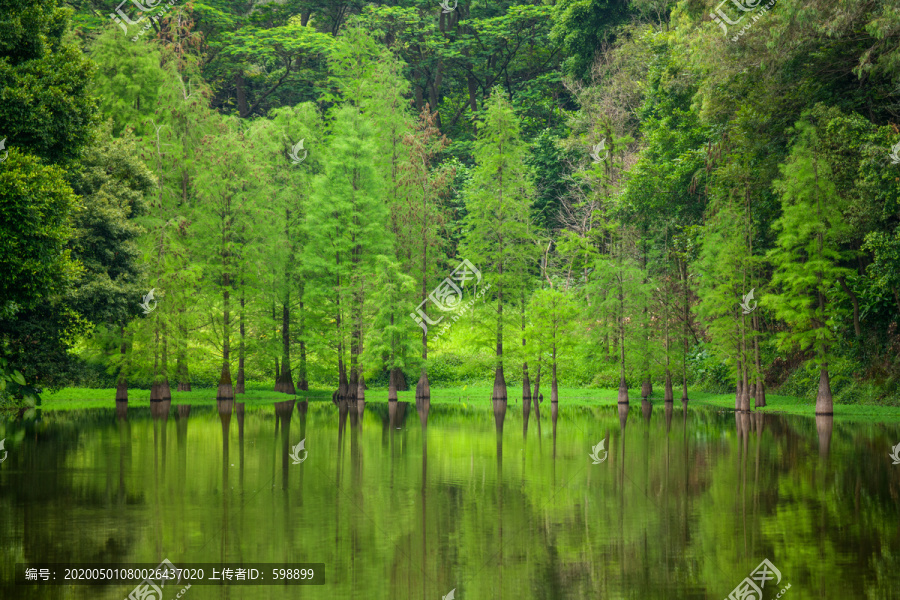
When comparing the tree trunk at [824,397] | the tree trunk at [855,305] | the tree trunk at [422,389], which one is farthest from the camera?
the tree trunk at [422,389]

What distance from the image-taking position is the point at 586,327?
45750 millimetres

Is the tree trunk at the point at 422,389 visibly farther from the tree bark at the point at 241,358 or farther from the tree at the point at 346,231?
the tree bark at the point at 241,358

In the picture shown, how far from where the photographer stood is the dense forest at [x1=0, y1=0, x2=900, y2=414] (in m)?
27.4

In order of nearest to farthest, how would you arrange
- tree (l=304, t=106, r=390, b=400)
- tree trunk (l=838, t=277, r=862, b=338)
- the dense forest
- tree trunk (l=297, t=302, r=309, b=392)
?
the dense forest < tree trunk (l=838, t=277, r=862, b=338) < tree (l=304, t=106, r=390, b=400) < tree trunk (l=297, t=302, r=309, b=392)

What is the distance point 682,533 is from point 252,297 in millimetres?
35269

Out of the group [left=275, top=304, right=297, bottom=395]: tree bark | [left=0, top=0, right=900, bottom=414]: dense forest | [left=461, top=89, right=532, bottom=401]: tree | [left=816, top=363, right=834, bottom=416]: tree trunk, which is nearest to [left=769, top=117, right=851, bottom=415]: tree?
[left=816, top=363, right=834, bottom=416]: tree trunk

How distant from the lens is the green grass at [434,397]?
4109 centimetres

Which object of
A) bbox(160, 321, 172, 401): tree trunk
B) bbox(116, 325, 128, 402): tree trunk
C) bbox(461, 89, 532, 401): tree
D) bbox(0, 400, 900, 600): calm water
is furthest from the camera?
bbox(461, 89, 532, 401): tree

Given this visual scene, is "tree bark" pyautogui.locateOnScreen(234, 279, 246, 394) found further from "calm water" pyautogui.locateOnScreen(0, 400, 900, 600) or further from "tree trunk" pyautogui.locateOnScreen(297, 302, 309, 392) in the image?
"calm water" pyautogui.locateOnScreen(0, 400, 900, 600)

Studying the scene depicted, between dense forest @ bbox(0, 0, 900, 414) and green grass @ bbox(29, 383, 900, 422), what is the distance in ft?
3.50

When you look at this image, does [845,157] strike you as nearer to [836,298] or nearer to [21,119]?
[836,298]

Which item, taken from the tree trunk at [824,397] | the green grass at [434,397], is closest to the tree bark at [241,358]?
the green grass at [434,397]

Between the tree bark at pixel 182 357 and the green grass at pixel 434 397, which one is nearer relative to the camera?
the tree bark at pixel 182 357

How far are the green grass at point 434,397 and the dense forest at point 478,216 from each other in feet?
3.50
